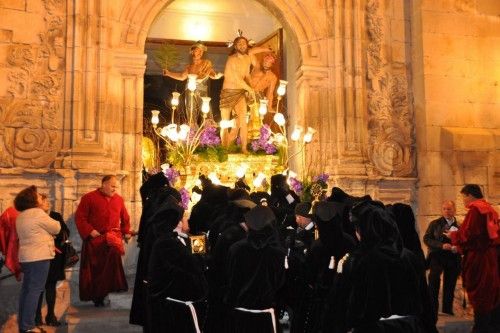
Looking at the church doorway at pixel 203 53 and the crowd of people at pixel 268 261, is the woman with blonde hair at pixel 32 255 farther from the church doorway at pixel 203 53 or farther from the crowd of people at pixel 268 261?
the church doorway at pixel 203 53

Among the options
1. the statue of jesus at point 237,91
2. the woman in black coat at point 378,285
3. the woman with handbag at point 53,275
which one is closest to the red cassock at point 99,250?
the woman with handbag at point 53,275

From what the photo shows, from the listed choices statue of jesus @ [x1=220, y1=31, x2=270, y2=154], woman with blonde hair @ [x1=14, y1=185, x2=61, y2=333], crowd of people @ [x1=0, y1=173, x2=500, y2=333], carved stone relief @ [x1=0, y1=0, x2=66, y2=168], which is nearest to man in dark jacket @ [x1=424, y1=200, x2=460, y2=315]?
crowd of people @ [x1=0, y1=173, x2=500, y2=333]

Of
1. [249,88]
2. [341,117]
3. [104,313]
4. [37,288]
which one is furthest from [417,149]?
[37,288]

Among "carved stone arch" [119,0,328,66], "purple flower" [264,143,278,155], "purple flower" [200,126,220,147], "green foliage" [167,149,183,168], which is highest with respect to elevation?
"carved stone arch" [119,0,328,66]

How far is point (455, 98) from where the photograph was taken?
1172cm

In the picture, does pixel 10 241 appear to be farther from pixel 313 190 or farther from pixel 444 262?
pixel 444 262

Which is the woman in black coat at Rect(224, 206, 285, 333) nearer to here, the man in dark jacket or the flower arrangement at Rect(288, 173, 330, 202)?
the flower arrangement at Rect(288, 173, 330, 202)

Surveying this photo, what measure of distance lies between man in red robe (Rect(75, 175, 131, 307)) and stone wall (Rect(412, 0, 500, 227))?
17.9 ft

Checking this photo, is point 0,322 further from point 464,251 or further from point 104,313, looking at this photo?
point 464,251

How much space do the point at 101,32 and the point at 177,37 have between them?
6.43 meters

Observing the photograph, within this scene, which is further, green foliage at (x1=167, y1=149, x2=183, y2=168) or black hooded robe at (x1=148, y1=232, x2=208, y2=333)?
green foliage at (x1=167, y1=149, x2=183, y2=168)

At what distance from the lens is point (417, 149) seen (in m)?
11.6

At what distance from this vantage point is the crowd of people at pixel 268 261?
4.52m

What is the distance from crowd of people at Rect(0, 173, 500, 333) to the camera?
4.52m
